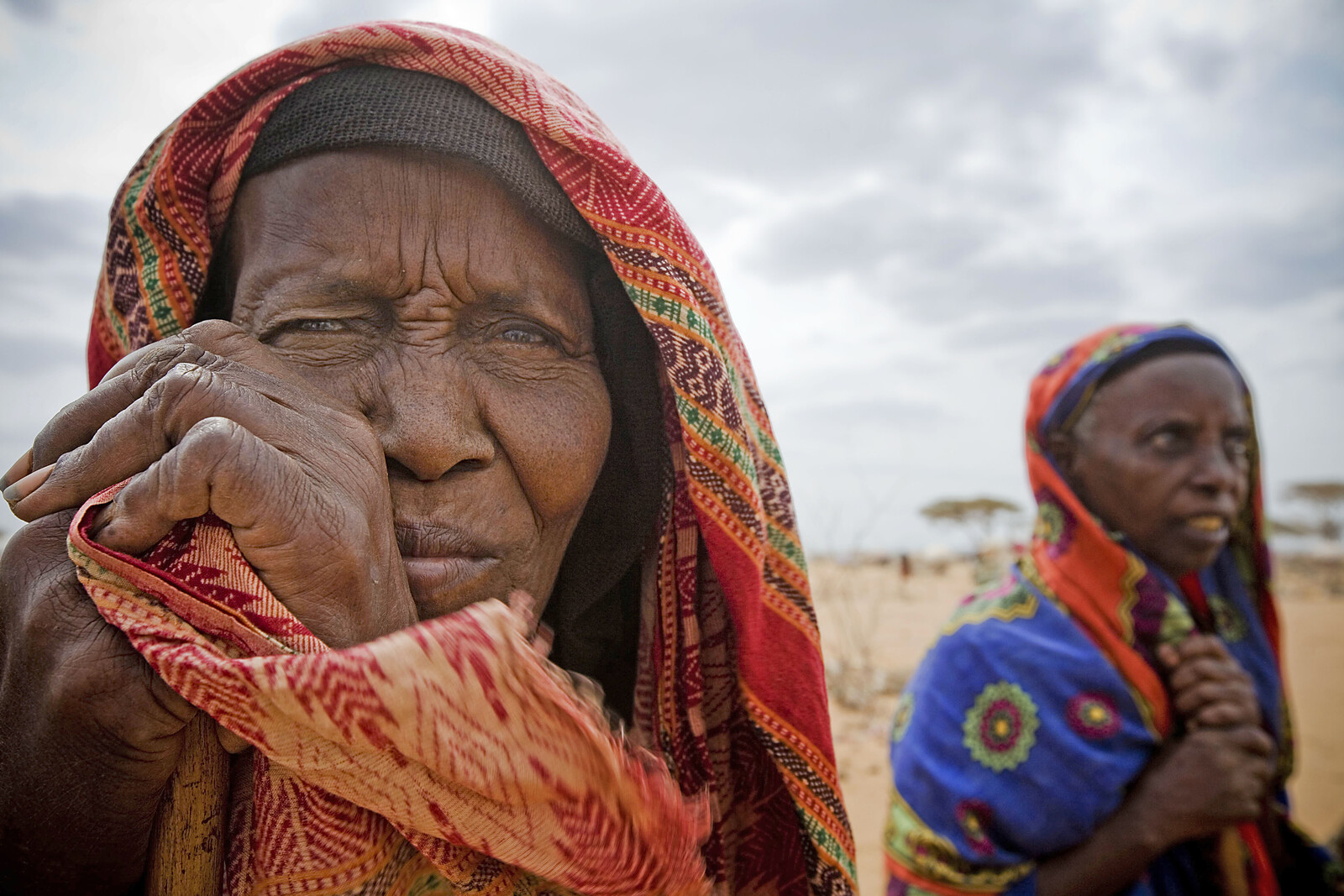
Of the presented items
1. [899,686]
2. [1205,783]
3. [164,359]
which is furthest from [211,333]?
[899,686]

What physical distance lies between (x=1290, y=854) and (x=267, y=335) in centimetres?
393

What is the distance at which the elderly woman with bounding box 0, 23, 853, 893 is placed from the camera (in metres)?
0.88

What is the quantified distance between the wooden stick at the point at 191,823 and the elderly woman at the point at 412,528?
0.03 meters

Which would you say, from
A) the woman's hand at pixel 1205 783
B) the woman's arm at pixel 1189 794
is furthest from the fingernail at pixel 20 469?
the woman's hand at pixel 1205 783

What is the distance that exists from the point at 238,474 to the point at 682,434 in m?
0.84

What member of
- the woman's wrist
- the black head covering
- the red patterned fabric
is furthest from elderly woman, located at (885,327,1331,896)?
the black head covering

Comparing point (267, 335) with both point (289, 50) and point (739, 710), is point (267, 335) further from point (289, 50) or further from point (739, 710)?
point (739, 710)

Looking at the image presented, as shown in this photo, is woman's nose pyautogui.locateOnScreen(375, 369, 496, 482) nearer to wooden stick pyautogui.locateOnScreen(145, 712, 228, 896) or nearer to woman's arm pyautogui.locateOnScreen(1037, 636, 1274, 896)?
wooden stick pyautogui.locateOnScreen(145, 712, 228, 896)

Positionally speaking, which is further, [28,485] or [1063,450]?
[1063,450]

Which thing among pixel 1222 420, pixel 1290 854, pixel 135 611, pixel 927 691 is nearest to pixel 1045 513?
pixel 1222 420

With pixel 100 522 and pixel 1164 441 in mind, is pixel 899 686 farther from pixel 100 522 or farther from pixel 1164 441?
pixel 100 522

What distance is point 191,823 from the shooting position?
38.6 inches

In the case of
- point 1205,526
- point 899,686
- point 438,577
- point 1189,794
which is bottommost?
point 899,686

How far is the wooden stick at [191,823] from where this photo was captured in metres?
0.97
